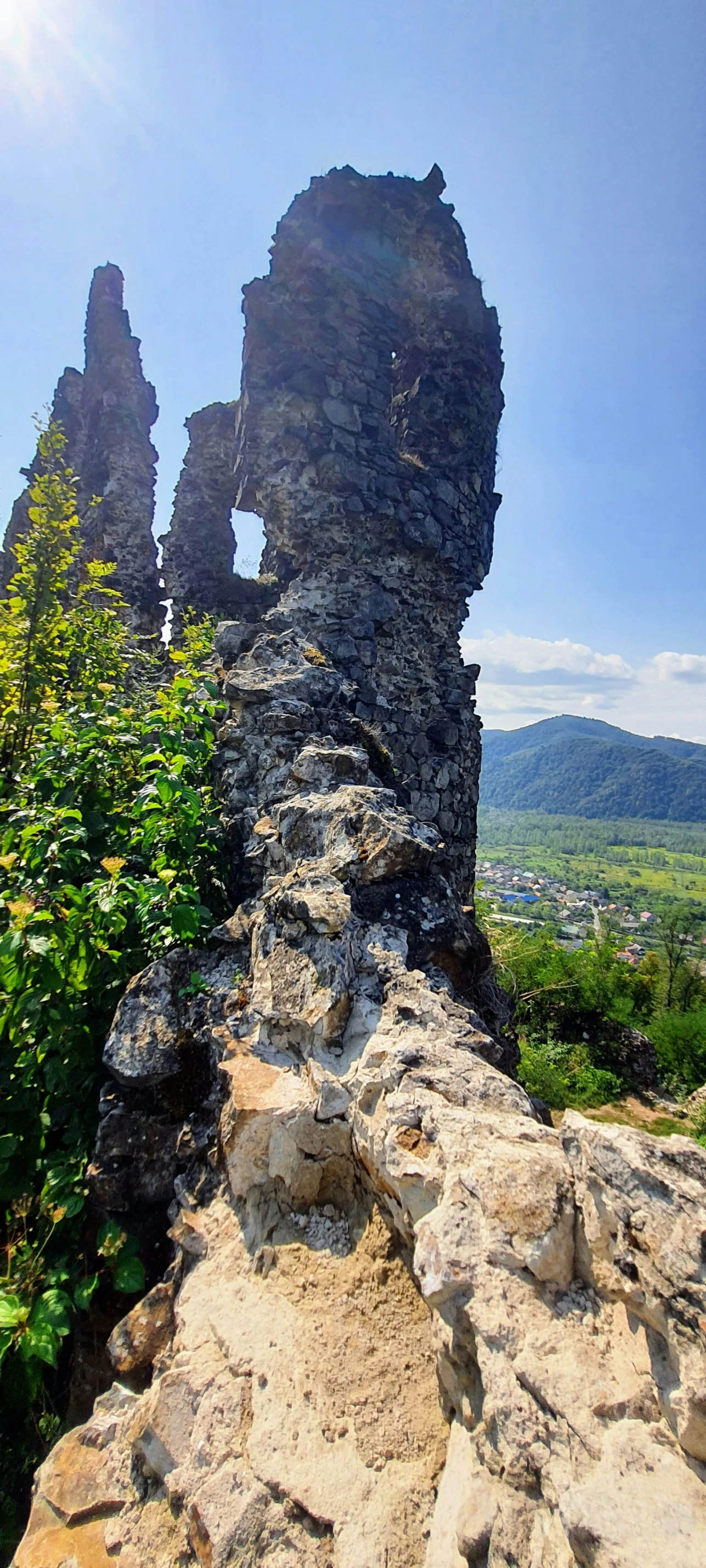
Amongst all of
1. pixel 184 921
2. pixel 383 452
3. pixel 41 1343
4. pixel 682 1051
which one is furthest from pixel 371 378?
pixel 682 1051

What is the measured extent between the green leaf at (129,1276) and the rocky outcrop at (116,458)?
10598mm

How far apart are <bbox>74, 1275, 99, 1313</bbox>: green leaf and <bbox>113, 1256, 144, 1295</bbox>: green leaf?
0.06 metres

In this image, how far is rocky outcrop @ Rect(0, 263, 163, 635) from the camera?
11938 millimetres

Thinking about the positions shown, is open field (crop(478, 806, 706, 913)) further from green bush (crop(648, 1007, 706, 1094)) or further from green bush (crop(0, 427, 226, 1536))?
green bush (crop(0, 427, 226, 1536))

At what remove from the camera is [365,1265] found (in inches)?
69.8

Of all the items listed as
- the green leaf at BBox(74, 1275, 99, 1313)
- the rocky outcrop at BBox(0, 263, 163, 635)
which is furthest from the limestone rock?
the rocky outcrop at BBox(0, 263, 163, 635)

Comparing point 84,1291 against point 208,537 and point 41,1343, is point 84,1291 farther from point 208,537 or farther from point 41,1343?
point 208,537

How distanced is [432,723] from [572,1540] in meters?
8.36

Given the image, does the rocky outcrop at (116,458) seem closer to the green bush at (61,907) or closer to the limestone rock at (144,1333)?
the green bush at (61,907)

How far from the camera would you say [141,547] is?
1210 centimetres

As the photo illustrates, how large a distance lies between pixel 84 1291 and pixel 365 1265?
3.12ft

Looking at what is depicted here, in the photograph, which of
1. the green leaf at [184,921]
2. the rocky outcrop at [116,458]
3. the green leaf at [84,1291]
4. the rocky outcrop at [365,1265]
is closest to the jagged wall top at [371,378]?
the rocky outcrop at [116,458]

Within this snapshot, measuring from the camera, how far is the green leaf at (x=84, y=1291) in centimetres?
197

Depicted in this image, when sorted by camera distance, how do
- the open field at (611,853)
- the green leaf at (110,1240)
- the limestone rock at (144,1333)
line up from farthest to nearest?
1. the open field at (611,853)
2. the green leaf at (110,1240)
3. the limestone rock at (144,1333)
